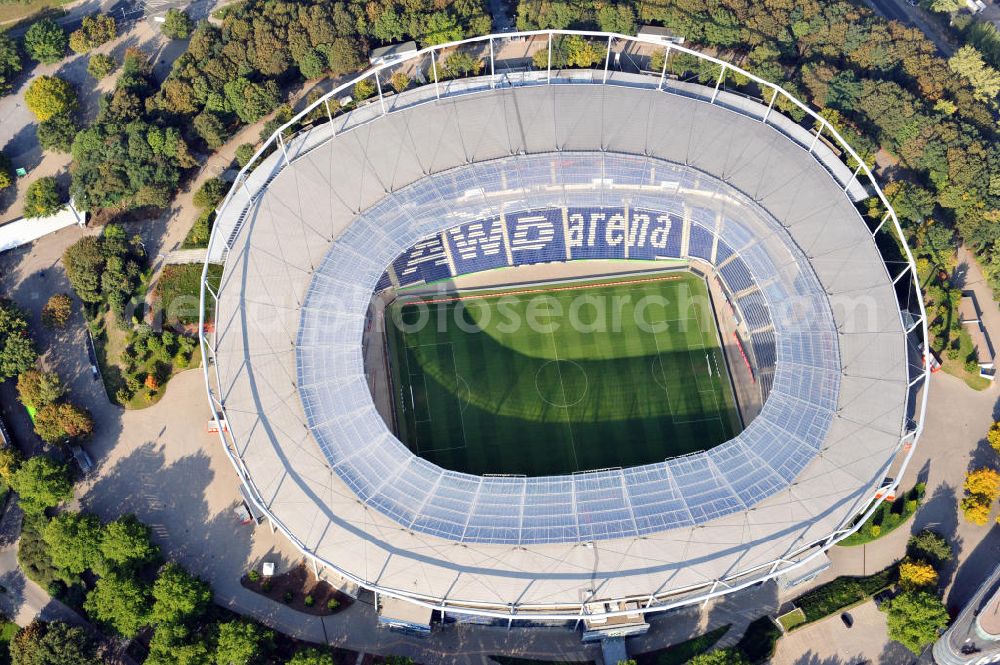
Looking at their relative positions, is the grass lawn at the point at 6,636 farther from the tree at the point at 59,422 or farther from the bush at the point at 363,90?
the bush at the point at 363,90

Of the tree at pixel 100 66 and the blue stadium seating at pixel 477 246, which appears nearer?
the blue stadium seating at pixel 477 246

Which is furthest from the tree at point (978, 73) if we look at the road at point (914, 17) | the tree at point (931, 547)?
the tree at point (931, 547)

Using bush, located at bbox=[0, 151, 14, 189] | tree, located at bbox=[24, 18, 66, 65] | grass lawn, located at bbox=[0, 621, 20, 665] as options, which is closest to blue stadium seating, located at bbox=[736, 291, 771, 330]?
grass lawn, located at bbox=[0, 621, 20, 665]

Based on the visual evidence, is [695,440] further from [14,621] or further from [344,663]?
[14,621]

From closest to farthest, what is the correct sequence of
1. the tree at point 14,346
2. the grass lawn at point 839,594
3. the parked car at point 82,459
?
the grass lawn at point 839,594 → the parked car at point 82,459 → the tree at point 14,346

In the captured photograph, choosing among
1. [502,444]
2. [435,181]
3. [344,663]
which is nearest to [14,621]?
[344,663]

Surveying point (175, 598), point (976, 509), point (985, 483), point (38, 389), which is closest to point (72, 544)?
point (175, 598)

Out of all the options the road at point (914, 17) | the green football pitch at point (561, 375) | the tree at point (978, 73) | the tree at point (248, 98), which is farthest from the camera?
the road at point (914, 17)
